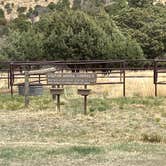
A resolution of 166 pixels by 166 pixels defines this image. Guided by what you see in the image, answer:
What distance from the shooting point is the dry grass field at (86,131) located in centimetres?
861

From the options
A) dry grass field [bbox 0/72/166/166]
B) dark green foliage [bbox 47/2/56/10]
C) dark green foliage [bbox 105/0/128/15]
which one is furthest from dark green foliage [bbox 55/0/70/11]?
dry grass field [bbox 0/72/166/166]

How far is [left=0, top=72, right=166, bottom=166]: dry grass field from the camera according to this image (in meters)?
8.61

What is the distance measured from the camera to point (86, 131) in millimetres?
12234

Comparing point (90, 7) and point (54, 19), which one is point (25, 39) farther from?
point (90, 7)

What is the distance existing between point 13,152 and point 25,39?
32144 mm

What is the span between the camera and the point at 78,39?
37.9 m

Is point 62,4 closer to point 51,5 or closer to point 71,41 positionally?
point 51,5

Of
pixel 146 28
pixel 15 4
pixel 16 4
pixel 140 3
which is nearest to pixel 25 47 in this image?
pixel 146 28

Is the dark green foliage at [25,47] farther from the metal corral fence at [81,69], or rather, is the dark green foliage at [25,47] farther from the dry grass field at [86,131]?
the dry grass field at [86,131]

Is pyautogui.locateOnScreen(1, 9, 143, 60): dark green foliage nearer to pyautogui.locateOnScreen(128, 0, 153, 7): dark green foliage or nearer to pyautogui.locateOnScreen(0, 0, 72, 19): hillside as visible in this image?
pyautogui.locateOnScreen(128, 0, 153, 7): dark green foliage

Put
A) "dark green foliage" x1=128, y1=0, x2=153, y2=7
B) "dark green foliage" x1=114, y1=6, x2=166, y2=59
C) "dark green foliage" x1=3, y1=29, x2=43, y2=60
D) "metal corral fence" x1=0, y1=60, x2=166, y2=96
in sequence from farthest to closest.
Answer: "dark green foliage" x1=128, y1=0, x2=153, y2=7
"dark green foliage" x1=114, y1=6, x2=166, y2=59
"dark green foliage" x1=3, y1=29, x2=43, y2=60
"metal corral fence" x1=0, y1=60, x2=166, y2=96

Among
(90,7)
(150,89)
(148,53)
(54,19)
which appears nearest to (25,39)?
(54,19)

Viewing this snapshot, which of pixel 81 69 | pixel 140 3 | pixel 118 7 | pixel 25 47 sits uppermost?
pixel 140 3

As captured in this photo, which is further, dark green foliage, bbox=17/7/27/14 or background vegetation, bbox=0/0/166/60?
dark green foliage, bbox=17/7/27/14
